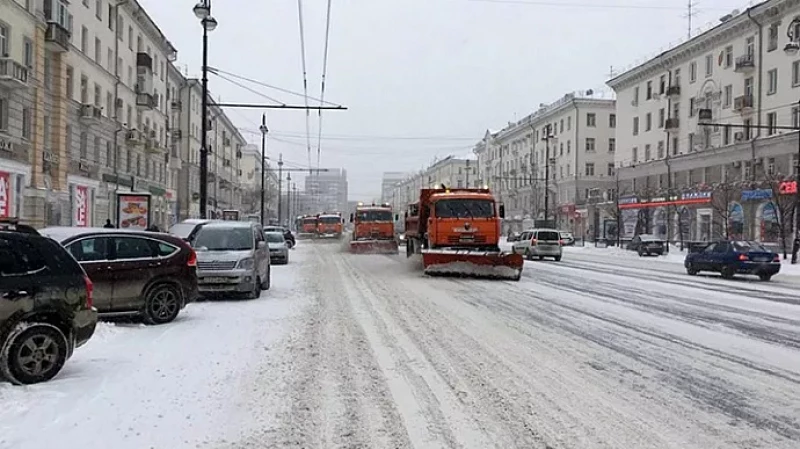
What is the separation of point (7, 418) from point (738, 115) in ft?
171

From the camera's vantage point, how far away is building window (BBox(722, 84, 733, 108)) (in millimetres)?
52397

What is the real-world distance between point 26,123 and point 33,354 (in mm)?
28927

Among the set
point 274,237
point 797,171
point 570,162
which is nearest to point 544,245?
point 797,171

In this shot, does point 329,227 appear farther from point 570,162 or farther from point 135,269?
point 135,269

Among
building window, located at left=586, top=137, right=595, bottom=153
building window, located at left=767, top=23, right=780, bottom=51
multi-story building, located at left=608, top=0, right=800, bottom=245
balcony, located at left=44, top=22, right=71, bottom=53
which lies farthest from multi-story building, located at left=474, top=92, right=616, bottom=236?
balcony, located at left=44, top=22, right=71, bottom=53

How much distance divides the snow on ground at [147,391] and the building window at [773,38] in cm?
4488

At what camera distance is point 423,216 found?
90.1 feet

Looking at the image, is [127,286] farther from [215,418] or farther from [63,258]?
[215,418]

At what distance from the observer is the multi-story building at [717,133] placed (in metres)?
45.6

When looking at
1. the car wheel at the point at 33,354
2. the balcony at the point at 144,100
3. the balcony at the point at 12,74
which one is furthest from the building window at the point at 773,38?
the car wheel at the point at 33,354

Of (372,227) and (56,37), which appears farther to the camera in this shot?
(372,227)

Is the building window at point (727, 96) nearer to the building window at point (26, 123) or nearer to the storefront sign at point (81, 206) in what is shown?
the storefront sign at point (81, 206)

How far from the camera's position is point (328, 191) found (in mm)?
148250

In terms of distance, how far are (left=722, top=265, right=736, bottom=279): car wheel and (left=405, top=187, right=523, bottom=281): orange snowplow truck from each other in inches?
373
